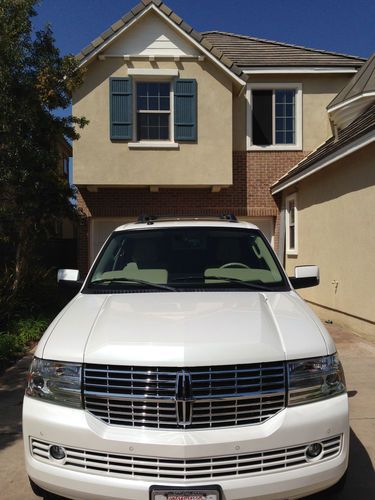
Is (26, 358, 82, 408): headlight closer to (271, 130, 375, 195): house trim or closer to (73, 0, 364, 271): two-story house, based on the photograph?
(271, 130, 375, 195): house trim

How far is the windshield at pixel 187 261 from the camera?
3834 millimetres

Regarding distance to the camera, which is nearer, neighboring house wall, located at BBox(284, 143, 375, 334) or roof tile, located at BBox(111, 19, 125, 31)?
neighboring house wall, located at BBox(284, 143, 375, 334)

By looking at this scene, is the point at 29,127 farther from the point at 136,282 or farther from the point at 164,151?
the point at 136,282

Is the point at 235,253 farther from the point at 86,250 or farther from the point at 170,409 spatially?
the point at 86,250

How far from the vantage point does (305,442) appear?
2.53 m

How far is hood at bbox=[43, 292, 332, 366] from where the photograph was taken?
2.58 metres

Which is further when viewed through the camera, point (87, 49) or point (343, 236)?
point (87, 49)

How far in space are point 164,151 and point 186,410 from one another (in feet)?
32.4

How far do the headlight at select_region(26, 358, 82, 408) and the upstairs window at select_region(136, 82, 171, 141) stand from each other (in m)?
9.91

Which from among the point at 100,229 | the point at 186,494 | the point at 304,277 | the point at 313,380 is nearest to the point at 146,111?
the point at 100,229

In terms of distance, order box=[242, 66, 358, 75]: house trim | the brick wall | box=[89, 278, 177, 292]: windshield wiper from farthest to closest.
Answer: box=[242, 66, 358, 75]: house trim → the brick wall → box=[89, 278, 177, 292]: windshield wiper

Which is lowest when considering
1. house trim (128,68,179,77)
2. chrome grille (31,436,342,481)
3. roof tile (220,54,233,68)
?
chrome grille (31,436,342,481)

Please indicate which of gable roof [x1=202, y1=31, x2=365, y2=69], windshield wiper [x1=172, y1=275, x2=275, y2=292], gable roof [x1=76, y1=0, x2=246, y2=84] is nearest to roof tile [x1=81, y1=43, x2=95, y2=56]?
gable roof [x1=76, y1=0, x2=246, y2=84]

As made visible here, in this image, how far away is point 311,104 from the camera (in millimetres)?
13008
